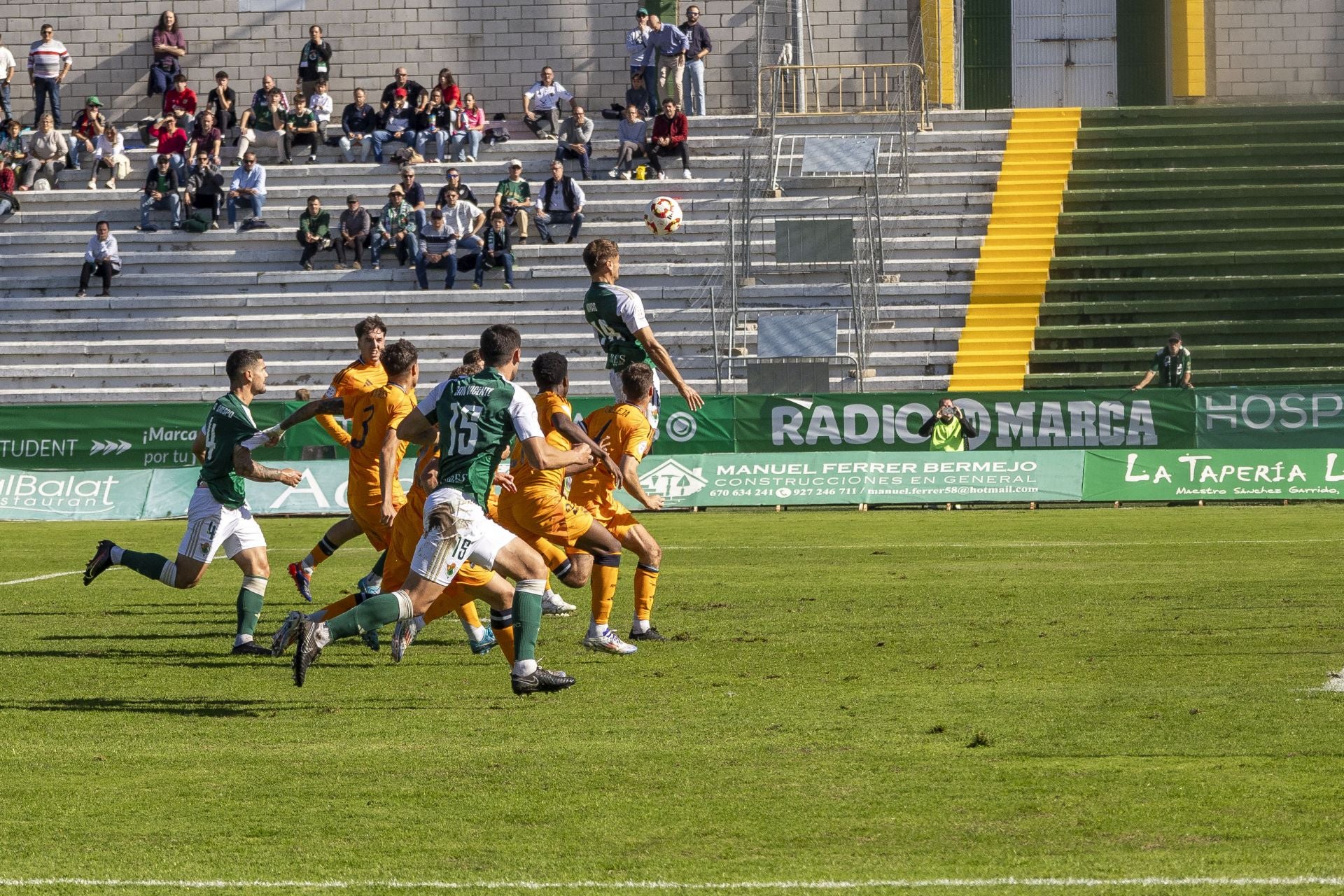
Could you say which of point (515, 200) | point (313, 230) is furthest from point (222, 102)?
point (515, 200)

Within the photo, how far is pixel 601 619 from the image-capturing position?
1141 centimetres

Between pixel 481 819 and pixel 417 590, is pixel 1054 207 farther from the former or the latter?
pixel 481 819

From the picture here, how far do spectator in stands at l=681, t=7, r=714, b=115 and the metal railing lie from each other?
4.12ft

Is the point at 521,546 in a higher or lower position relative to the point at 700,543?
higher

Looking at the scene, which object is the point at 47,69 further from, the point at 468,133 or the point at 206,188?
the point at 468,133

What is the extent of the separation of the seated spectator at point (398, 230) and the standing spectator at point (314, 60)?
5074 millimetres

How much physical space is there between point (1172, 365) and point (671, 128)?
38.0 ft

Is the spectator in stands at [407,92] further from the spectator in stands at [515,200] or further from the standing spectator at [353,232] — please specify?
the spectator in stands at [515,200]

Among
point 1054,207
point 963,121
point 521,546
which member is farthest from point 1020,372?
point 521,546

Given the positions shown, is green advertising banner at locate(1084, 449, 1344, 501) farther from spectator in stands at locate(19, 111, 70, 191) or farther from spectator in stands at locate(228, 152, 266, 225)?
spectator in stands at locate(19, 111, 70, 191)

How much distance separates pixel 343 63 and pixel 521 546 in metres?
32.5

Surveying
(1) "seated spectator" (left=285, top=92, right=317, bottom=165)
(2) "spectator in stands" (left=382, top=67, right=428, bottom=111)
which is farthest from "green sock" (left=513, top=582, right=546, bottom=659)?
(1) "seated spectator" (left=285, top=92, right=317, bottom=165)

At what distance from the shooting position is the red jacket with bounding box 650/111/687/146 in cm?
3453

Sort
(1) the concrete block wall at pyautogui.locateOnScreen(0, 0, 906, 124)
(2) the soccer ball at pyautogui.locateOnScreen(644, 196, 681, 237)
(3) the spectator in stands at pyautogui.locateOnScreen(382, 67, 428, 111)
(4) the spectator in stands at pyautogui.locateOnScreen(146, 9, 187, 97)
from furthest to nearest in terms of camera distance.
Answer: (4) the spectator in stands at pyautogui.locateOnScreen(146, 9, 187, 97) → (1) the concrete block wall at pyautogui.locateOnScreen(0, 0, 906, 124) → (3) the spectator in stands at pyautogui.locateOnScreen(382, 67, 428, 111) → (2) the soccer ball at pyautogui.locateOnScreen(644, 196, 681, 237)
